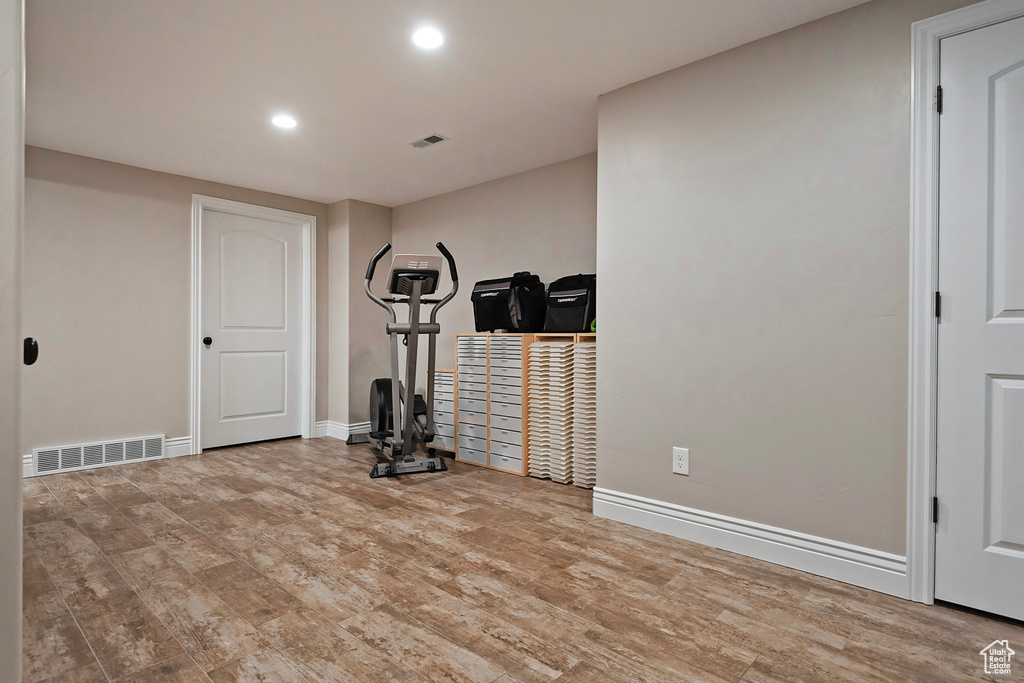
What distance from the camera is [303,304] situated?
5.26 metres

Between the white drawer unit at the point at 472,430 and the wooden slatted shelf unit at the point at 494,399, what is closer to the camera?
the wooden slatted shelf unit at the point at 494,399

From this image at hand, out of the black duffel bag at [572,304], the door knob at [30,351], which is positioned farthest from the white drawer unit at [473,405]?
the door knob at [30,351]

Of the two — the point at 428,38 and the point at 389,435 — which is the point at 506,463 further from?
the point at 428,38

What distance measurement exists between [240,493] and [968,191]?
3.96 m

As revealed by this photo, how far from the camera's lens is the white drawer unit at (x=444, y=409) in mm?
4336

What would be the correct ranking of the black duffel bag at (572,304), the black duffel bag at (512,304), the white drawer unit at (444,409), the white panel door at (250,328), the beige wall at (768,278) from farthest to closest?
1. the white panel door at (250,328)
2. the white drawer unit at (444,409)
3. the black duffel bag at (512,304)
4. the black duffel bag at (572,304)
5. the beige wall at (768,278)

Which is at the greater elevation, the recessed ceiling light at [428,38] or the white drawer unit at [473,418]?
the recessed ceiling light at [428,38]

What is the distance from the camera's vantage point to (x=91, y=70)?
268 cm

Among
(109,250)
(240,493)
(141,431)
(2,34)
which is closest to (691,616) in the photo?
(2,34)

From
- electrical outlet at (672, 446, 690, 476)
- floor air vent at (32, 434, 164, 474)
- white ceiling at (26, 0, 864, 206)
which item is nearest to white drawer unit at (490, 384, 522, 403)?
electrical outlet at (672, 446, 690, 476)

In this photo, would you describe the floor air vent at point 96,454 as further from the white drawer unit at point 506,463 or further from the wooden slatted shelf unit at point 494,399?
the white drawer unit at point 506,463

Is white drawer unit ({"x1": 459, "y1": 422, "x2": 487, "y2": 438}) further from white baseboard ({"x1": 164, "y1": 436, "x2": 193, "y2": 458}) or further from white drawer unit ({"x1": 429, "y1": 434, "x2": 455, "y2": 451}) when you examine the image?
white baseboard ({"x1": 164, "y1": 436, "x2": 193, "y2": 458})

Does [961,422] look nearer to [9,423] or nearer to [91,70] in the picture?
[9,423]

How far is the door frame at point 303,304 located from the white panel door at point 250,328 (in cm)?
5
